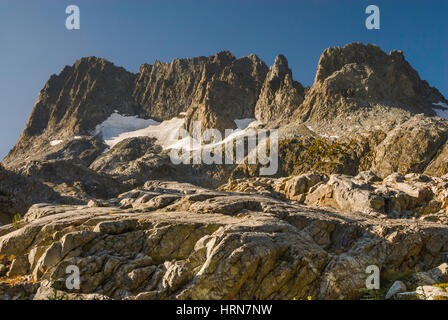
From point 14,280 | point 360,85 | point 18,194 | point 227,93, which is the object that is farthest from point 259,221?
point 227,93

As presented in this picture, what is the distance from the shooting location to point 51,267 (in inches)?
650

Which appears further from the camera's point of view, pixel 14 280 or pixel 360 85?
pixel 360 85

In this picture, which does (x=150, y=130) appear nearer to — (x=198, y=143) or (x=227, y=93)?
(x=198, y=143)

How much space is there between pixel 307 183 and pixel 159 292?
130 feet

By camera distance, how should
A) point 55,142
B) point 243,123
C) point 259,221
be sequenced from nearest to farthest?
point 259,221 → point 243,123 → point 55,142

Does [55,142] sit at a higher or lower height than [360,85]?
lower

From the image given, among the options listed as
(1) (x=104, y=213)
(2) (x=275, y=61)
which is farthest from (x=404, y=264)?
(2) (x=275, y=61)

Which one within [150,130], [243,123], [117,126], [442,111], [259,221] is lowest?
[259,221]

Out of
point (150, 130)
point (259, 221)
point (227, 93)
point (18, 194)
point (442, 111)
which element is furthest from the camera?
point (150, 130)

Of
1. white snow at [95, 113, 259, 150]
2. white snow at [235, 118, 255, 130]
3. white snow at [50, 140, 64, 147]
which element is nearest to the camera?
white snow at [95, 113, 259, 150]

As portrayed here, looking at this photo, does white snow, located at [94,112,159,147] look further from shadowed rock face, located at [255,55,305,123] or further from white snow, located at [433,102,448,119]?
white snow, located at [433,102,448,119]

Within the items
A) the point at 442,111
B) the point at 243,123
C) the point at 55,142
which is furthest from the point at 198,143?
the point at 442,111

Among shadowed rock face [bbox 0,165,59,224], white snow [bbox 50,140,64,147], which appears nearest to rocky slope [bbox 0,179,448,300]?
shadowed rock face [bbox 0,165,59,224]

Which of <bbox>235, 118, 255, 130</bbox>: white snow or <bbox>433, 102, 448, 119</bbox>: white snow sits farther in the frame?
<bbox>235, 118, 255, 130</bbox>: white snow
